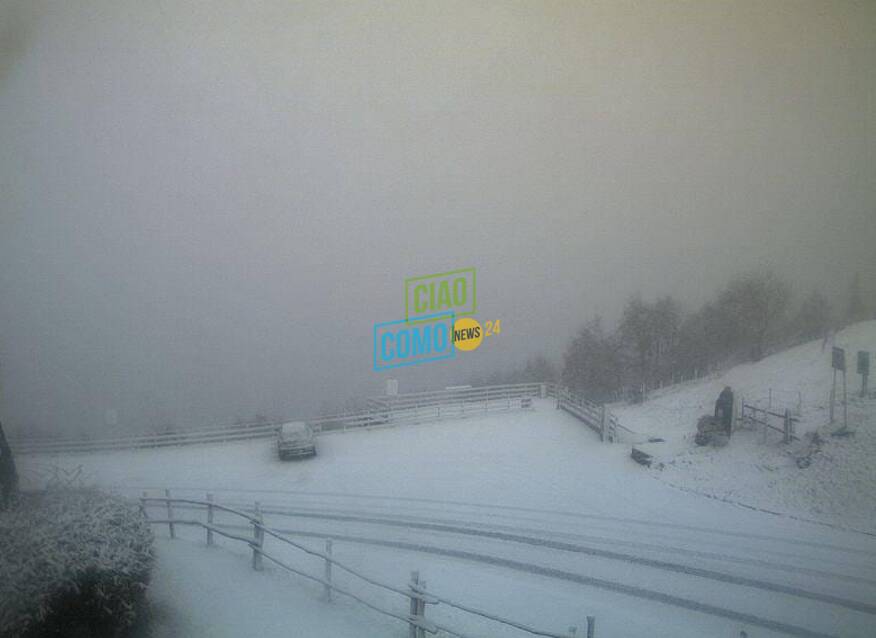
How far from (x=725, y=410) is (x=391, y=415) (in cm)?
330

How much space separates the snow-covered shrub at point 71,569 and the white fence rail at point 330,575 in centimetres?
60

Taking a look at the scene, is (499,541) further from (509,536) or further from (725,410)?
(725,410)

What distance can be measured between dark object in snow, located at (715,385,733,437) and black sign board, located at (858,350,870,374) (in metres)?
0.89

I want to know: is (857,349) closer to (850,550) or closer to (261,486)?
(850,550)

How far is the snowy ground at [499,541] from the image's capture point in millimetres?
3639

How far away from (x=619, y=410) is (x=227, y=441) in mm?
4225

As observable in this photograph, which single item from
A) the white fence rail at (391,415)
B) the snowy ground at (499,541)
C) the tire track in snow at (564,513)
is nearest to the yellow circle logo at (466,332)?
the white fence rail at (391,415)

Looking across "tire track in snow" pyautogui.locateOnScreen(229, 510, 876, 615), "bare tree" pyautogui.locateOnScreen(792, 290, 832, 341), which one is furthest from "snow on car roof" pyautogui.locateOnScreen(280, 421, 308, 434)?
"bare tree" pyautogui.locateOnScreen(792, 290, 832, 341)

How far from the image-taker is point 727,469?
4.11 meters

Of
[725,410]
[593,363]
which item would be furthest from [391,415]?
[725,410]

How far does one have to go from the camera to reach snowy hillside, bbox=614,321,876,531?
3.68 m

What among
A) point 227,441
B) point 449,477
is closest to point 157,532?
point 227,441

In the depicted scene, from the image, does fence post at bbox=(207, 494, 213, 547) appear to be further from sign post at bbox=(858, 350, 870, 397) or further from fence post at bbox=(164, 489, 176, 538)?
sign post at bbox=(858, 350, 870, 397)

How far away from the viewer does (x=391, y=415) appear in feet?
18.3
